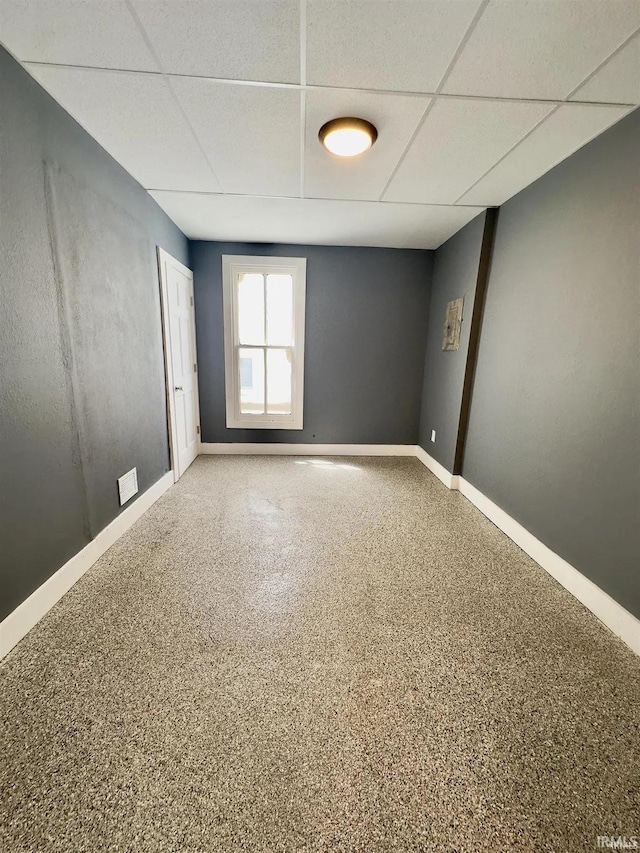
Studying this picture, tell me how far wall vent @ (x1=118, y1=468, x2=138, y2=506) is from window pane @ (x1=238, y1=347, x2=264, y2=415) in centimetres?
167

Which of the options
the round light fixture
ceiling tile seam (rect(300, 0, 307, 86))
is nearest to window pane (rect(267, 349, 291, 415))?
the round light fixture

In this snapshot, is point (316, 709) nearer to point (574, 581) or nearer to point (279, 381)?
point (574, 581)

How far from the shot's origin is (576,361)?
1816mm

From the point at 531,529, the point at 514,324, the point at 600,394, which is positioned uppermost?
the point at 514,324

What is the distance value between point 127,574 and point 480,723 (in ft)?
6.00

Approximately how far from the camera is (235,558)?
6.62 ft

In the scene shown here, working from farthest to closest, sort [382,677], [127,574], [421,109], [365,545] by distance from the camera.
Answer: [365,545] → [127,574] → [421,109] → [382,677]

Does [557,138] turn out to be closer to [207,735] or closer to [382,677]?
[382,677]

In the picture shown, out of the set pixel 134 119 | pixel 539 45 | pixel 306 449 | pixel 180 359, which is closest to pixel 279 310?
pixel 180 359

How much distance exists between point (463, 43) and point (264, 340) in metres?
2.85

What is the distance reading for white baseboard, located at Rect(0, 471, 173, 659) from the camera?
136 centimetres

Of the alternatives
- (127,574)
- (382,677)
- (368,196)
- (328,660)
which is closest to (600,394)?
(382,677)

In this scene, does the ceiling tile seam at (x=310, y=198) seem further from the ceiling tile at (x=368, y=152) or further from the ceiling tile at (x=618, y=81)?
the ceiling tile at (x=618, y=81)

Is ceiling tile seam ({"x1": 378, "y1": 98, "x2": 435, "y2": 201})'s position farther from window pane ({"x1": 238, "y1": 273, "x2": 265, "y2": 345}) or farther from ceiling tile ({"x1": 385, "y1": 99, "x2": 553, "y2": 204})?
window pane ({"x1": 238, "y1": 273, "x2": 265, "y2": 345})
